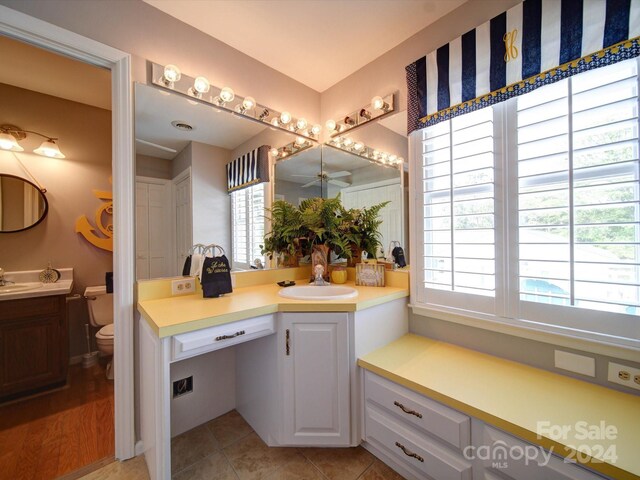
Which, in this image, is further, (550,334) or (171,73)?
(171,73)

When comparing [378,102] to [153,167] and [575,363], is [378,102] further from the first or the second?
Answer: [575,363]

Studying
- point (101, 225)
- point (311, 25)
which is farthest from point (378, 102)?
point (101, 225)

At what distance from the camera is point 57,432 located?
1.68 meters

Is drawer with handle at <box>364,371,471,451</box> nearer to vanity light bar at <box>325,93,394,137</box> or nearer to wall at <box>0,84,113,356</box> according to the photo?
vanity light bar at <box>325,93,394,137</box>

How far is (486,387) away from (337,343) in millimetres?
691

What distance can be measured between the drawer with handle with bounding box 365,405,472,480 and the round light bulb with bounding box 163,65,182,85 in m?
2.19

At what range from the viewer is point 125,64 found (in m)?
1.44

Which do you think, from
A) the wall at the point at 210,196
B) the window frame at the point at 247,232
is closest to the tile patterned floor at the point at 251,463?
the window frame at the point at 247,232

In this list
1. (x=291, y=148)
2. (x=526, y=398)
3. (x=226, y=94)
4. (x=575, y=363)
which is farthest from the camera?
(x=291, y=148)

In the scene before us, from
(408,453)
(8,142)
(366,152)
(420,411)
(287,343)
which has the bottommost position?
(408,453)

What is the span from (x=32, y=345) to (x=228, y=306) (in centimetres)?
198

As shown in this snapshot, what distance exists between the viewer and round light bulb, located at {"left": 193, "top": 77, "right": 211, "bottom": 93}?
5.42 feet

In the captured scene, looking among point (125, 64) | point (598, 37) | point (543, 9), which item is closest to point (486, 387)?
point (598, 37)

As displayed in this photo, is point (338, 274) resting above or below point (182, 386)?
above
